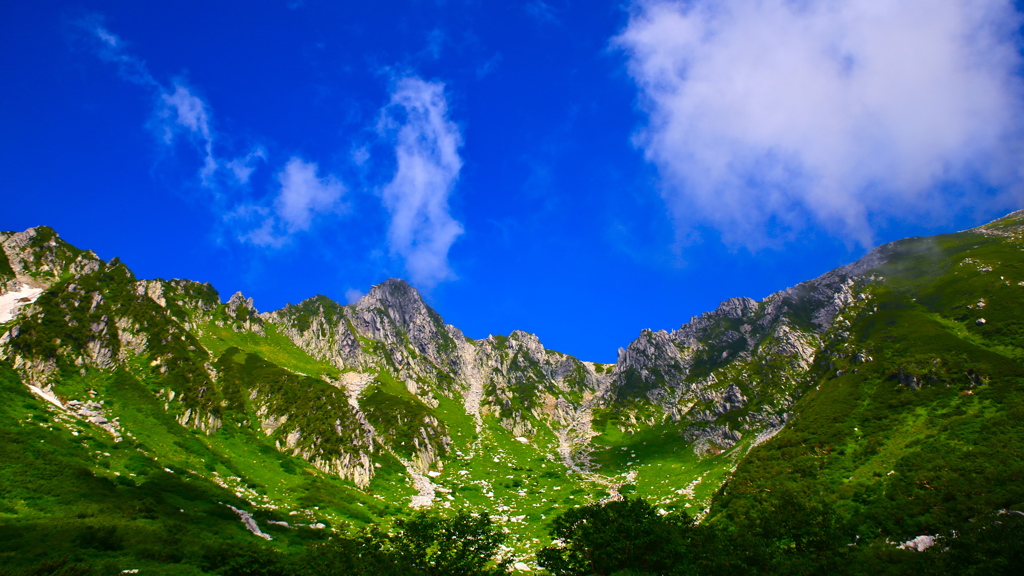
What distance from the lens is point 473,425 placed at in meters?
160

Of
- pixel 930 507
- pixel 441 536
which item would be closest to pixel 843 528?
pixel 930 507

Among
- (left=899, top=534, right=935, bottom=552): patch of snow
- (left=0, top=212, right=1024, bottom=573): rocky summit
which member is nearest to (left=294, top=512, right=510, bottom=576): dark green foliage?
(left=0, top=212, right=1024, bottom=573): rocky summit

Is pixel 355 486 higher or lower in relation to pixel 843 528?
lower

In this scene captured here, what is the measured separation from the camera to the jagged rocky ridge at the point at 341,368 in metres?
80.3

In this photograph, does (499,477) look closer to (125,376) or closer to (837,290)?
(125,376)

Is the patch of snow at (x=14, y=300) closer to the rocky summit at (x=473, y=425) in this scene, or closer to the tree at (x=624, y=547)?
the rocky summit at (x=473, y=425)

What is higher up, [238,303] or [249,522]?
[238,303]

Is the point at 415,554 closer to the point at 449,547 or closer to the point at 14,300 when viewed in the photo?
the point at 449,547

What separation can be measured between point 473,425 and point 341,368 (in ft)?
200

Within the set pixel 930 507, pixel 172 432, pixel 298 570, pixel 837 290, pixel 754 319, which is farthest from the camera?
pixel 754 319

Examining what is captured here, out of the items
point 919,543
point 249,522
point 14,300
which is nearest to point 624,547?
point 919,543

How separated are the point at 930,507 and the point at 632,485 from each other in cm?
6140

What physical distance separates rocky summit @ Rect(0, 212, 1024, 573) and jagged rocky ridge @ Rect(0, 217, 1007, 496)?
30.6 inches

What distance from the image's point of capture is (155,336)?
92.6m
